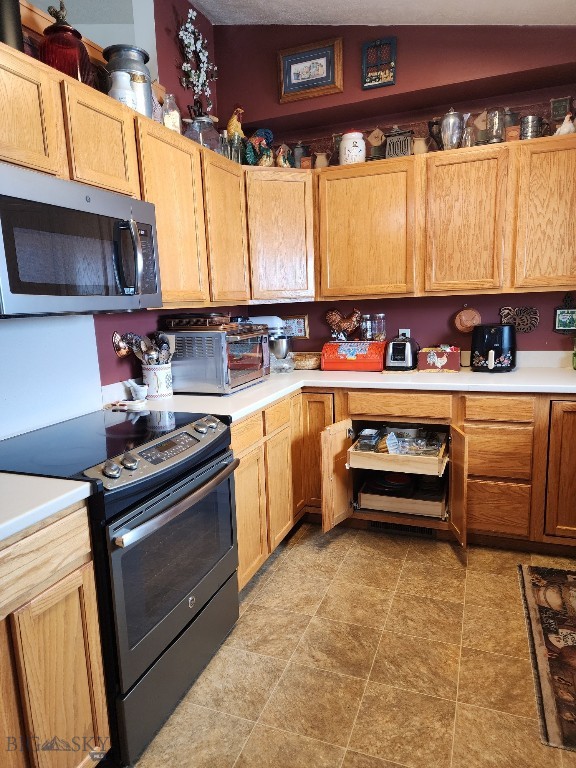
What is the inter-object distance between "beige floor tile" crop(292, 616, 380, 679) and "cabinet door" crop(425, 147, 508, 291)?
1842 millimetres

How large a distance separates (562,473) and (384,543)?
973 mm

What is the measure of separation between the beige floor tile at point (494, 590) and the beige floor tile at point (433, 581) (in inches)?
1.6

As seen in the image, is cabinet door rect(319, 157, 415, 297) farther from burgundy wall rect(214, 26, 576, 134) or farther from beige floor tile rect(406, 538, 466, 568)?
beige floor tile rect(406, 538, 466, 568)

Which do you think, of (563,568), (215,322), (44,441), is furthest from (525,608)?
(44,441)


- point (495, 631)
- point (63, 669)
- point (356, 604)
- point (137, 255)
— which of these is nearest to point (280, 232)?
point (137, 255)

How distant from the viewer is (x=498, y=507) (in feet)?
8.19

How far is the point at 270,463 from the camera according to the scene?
7.72ft

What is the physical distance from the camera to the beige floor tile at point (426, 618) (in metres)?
1.91

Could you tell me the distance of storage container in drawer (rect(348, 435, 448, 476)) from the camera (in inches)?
94.0

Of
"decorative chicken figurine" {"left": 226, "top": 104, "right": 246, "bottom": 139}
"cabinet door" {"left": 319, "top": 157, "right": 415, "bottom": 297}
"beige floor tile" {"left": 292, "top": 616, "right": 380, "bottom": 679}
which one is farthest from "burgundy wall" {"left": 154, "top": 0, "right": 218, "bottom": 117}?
"beige floor tile" {"left": 292, "top": 616, "right": 380, "bottom": 679}

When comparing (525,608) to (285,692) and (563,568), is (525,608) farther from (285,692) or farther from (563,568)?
(285,692)

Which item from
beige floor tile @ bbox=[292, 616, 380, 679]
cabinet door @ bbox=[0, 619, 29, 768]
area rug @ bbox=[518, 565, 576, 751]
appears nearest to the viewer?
cabinet door @ bbox=[0, 619, 29, 768]

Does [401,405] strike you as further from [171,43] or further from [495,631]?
[171,43]

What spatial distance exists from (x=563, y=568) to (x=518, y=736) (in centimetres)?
111
